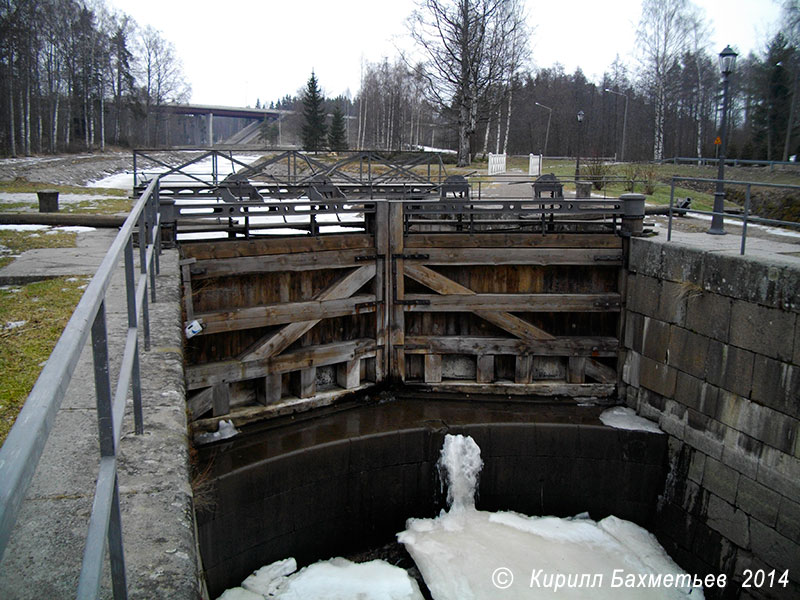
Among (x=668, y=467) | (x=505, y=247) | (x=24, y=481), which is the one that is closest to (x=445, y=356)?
(x=505, y=247)

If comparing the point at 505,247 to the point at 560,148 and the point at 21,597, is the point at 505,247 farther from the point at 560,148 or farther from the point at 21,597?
the point at 560,148

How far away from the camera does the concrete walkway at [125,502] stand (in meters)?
2.19

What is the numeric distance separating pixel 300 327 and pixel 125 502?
21.9 feet

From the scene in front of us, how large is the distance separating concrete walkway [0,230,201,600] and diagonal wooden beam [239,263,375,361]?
15.5ft

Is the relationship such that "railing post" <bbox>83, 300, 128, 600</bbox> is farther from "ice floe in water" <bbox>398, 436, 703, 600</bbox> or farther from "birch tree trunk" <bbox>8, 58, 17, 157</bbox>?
"birch tree trunk" <bbox>8, 58, 17, 157</bbox>

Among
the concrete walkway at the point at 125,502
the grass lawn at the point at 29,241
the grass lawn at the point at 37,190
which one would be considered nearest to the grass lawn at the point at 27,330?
the concrete walkway at the point at 125,502

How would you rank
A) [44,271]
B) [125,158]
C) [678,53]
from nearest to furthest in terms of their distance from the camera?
Result: [44,271]
[678,53]
[125,158]

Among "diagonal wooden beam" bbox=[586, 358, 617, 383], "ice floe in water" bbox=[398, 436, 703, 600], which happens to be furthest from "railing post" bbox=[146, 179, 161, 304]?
"diagonal wooden beam" bbox=[586, 358, 617, 383]

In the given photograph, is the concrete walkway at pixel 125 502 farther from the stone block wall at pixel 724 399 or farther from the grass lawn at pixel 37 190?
the grass lawn at pixel 37 190

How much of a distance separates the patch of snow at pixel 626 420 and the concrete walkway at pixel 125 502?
6773 mm

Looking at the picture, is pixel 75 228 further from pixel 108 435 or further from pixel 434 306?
pixel 108 435

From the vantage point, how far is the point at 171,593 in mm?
2340

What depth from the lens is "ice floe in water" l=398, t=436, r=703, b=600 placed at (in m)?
7.56

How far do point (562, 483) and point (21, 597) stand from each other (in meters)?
8.09
